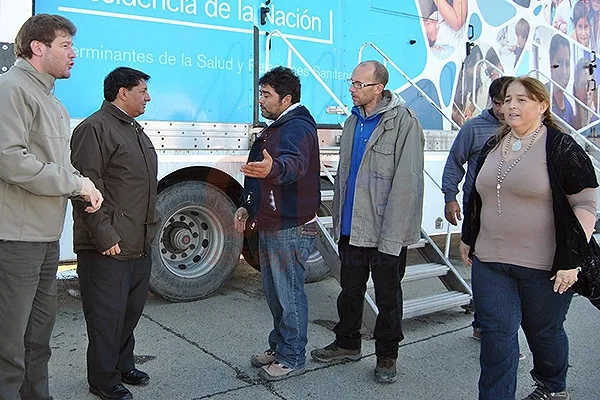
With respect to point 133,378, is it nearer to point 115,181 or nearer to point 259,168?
point 115,181

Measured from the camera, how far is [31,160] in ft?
7.86

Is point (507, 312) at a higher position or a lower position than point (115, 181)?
lower

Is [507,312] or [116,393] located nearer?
[507,312]

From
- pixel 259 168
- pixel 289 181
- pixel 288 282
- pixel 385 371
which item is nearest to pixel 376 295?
pixel 385 371

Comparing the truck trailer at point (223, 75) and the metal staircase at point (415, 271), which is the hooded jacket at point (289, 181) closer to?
the metal staircase at point (415, 271)

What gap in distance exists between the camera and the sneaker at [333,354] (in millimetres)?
3803

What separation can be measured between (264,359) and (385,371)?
703mm

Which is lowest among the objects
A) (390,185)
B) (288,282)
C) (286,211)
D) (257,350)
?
(257,350)

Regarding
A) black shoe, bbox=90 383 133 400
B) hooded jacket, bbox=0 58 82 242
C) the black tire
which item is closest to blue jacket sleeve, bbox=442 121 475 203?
the black tire

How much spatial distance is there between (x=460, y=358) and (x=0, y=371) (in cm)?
268

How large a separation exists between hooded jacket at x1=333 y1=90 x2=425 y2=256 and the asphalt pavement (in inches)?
31.7

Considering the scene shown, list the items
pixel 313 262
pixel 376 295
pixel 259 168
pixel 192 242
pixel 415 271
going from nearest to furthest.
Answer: pixel 259 168 < pixel 376 295 < pixel 415 271 < pixel 192 242 < pixel 313 262

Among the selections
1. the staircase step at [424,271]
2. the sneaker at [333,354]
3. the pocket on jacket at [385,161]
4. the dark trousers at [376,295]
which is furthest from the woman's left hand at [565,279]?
the staircase step at [424,271]

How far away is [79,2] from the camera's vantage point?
167 inches
